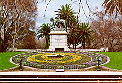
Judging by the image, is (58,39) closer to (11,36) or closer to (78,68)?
(11,36)

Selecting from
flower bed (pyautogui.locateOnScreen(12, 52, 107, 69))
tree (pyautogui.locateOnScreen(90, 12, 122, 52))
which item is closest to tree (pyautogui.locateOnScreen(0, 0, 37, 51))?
flower bed (pyautogui.locateOnScreen(12, 52, 107, 69))

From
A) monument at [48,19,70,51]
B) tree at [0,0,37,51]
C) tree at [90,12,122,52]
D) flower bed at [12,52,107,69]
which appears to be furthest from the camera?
tree at [90,12,122,52]

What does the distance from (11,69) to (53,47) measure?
1249 centimetres

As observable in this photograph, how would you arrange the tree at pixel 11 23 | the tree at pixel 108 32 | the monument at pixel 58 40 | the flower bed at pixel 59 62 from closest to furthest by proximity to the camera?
1. the flower bed at pixel 59 62
2. the monument at pixel 58 40
3. the tree at pixel 11 23
4. the tree at pixel 108 32

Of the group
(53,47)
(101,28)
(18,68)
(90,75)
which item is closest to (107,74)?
(90,75)

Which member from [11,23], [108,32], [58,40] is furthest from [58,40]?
[108,32]

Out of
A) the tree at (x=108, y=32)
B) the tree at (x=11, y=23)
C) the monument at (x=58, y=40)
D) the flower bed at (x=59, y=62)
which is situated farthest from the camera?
the tree at (x=108, y=32)

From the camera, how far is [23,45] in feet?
103

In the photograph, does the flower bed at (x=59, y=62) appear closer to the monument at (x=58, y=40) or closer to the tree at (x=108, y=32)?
the monument at (x=58, y=40)

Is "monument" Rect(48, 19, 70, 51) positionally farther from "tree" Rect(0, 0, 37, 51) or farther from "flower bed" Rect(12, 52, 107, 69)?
"flower bed" Rect(12, 52, 107, 69)

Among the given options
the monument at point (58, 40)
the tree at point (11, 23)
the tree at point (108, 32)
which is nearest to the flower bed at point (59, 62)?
the monument at point (58, 40)

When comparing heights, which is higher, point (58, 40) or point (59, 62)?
point (58, 40)

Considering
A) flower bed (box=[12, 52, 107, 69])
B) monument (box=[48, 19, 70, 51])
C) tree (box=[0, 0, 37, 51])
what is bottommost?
flower bed (box=[12, 52, 107, 69])

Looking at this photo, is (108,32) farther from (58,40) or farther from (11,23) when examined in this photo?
(11,23)
